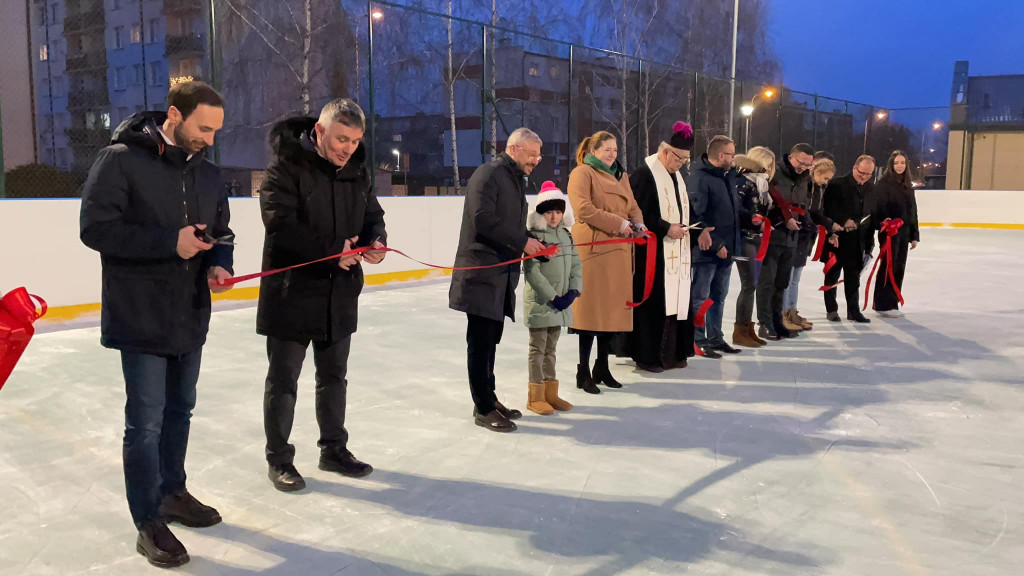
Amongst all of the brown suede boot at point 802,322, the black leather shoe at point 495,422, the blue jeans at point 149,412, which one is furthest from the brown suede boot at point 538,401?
the brown suede boot at point 802,322

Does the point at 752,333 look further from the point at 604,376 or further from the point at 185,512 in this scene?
the point at 185,512

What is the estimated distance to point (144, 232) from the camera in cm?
250

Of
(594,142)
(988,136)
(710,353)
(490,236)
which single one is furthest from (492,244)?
(988,136)

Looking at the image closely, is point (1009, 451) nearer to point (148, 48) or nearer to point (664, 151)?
point (664, 151)

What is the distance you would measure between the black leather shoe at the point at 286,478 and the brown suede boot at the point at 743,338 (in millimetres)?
4011

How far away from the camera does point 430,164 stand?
18594 millimetres

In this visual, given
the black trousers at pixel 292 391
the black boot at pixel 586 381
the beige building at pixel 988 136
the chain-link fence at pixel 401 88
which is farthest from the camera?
the beige building at pixel 988 136

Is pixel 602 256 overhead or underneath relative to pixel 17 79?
underneath

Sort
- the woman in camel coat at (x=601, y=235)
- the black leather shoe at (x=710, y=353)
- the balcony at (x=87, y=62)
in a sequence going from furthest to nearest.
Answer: the balcony at (x=87, y=62) → the black leather shoe at (x=710, y=353) → the woman in camel coat at (x=601, y=235)

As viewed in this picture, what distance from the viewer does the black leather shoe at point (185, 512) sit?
2945 millimetres

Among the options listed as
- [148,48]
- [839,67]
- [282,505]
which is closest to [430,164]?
[148,48]

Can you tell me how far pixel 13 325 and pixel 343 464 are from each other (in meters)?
1.61

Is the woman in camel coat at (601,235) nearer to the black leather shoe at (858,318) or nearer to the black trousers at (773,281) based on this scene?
the black trousers at (773,281)

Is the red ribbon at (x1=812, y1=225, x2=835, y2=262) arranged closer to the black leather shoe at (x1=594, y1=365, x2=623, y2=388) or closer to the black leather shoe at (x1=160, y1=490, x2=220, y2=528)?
the black leather shoe at (x1=594, y1=365, x2=623, y2=388)
